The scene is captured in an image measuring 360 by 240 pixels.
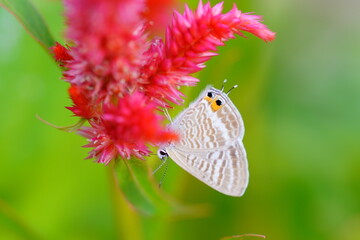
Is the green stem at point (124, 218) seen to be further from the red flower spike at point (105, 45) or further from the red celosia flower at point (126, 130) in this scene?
the red flower spike at point (105, 45)

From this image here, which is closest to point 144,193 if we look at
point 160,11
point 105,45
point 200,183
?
point 105,45

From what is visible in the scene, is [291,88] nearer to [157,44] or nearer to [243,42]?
[243,42]

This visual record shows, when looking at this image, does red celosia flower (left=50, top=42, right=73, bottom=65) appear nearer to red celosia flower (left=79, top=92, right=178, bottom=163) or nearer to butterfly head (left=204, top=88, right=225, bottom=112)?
red celosia flower (left=79, top=92, right=178, bottom=163)

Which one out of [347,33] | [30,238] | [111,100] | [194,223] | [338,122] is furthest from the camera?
[347,33]

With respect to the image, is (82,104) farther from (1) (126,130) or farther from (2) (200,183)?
(2) (200,183)

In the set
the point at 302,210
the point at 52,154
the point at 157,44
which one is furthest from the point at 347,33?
the point at 157,44

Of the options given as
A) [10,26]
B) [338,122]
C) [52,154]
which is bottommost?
[52,154]
